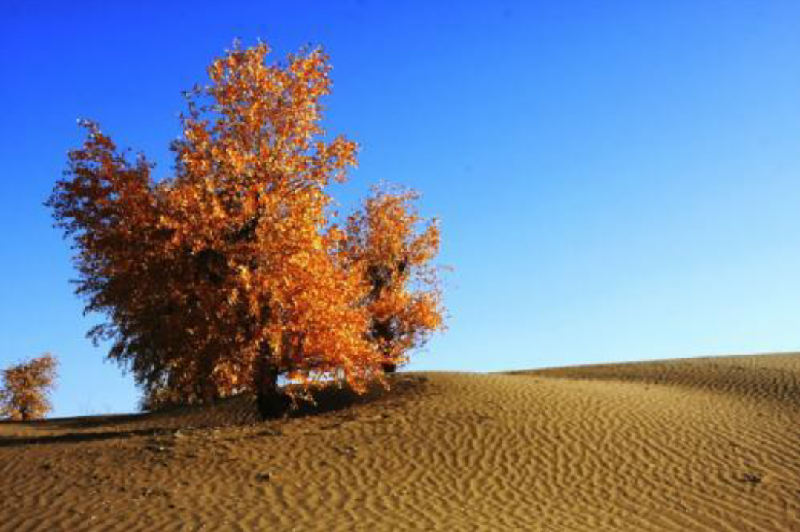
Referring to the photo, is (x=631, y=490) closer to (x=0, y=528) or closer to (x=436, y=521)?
(x=436, y=521)

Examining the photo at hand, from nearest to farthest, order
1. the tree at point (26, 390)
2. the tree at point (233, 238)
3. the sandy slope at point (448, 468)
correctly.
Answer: the sandy slope at point (448, 468), the tree at point (233, 238), the tree at point (26, 390)

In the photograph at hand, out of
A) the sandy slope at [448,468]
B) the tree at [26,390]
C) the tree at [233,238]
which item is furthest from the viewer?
the tree at [26,390]

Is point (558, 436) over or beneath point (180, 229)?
beneath

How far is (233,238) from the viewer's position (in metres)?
24.6

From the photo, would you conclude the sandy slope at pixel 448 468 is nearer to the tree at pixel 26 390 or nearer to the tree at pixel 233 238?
the tree at pixel 233 238

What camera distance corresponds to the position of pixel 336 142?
25312 mm

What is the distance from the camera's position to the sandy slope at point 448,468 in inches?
678

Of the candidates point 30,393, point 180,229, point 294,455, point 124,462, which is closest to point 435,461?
point 294,455

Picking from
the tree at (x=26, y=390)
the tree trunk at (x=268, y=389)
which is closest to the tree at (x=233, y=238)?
the tree trunk at (x=268, y=389)

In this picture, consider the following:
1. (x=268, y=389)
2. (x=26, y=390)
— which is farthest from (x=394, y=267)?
(x=26, y=390)

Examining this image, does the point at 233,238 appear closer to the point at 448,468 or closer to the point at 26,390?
the point at 448,468

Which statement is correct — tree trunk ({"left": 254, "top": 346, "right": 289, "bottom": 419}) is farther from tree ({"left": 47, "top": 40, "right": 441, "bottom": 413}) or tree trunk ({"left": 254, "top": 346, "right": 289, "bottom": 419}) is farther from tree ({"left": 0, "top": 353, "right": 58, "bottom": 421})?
tree ({"left": 0, "top": 353, "right": 58, "bottom": 421})

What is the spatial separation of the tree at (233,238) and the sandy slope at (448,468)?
2.63 metres

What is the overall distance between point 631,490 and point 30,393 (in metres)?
57.1
